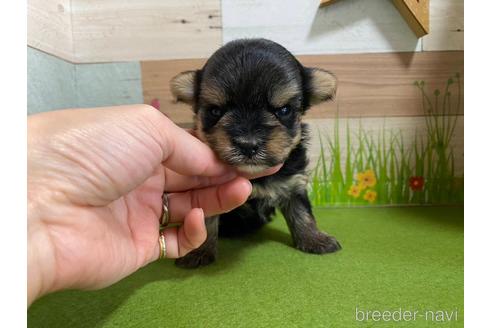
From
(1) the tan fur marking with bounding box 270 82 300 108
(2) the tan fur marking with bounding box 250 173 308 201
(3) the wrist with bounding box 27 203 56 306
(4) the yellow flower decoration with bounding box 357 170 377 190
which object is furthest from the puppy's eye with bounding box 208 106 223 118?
Answer: (4) the yellow flower decoration with bounding box 357 170 377 190

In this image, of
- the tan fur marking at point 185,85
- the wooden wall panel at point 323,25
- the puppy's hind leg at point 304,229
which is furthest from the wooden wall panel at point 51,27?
the puppy's hind leg at point 304,229

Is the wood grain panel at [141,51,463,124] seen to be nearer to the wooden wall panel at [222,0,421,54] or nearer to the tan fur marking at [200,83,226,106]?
the wooden wall panel at [222,0,421,54]

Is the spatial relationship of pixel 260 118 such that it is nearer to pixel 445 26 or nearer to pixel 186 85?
pixel 186 85

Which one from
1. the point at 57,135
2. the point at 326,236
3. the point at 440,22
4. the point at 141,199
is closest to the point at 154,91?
the point at 141,199

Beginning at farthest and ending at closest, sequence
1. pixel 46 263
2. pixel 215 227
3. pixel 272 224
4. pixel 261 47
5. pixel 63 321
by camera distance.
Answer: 1. pixel 272 224
2. pixel 215 227
3. pixel 261 47
4. pixel 63 321
5. pixel 46 263

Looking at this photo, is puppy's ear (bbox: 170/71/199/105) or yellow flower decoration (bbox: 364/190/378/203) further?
yellow flower decoration (bbox: 364/190/378/203)

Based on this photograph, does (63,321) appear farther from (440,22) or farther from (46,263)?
(440,22)
